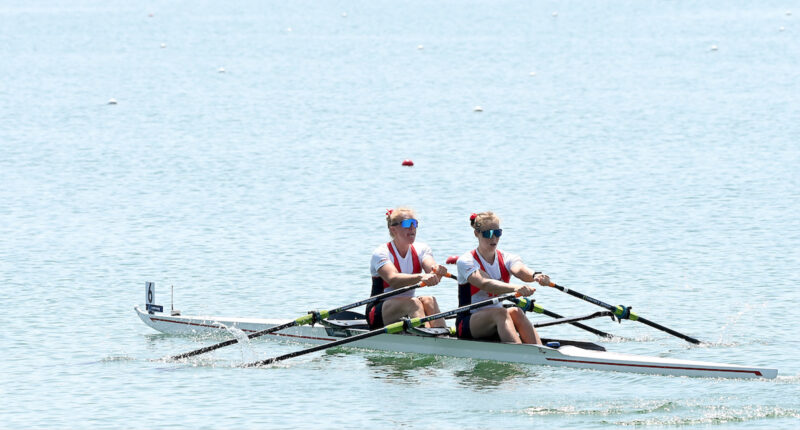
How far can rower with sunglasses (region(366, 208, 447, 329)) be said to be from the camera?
1359 cm

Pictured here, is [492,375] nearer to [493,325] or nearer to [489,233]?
[493,325]

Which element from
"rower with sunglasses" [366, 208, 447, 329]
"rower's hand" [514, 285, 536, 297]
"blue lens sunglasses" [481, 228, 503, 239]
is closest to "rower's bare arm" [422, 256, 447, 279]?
"rower with sunglasses" [366, 208, 447, 329]

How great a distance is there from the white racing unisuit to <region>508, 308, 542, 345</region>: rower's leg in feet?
0.62

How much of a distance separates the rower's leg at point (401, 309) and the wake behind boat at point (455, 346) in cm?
19

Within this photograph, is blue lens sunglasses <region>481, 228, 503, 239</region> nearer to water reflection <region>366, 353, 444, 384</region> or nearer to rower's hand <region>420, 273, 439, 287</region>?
rower's hand <region>420, 273, 439, 287</region>

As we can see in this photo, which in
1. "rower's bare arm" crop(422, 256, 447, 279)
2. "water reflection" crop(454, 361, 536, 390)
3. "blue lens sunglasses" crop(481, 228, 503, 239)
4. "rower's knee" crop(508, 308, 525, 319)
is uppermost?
"blue lens sunglasses" crop(481, 228, 503, 239)

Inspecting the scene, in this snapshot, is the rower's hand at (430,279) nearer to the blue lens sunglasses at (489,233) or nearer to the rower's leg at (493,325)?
the rower's leg at (493,325)

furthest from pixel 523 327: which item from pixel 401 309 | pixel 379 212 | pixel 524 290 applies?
pixel 379 212

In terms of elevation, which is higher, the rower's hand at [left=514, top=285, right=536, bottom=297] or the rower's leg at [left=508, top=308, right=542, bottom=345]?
the rower's hand at [left=514, top=285, right=536, bottom=297]

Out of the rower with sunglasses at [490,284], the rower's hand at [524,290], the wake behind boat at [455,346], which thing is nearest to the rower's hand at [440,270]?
the rower with sunglasses at [490,284]

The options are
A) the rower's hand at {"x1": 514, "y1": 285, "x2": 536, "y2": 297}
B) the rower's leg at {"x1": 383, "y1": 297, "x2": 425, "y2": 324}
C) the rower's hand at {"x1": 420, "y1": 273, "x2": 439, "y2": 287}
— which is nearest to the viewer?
the rower's hand at {"x1": 514, "y1": 285, "x2": 536, "y2": 297}

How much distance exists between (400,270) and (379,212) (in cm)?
948

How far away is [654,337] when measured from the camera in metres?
14.8

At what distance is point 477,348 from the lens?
13.4 metres
